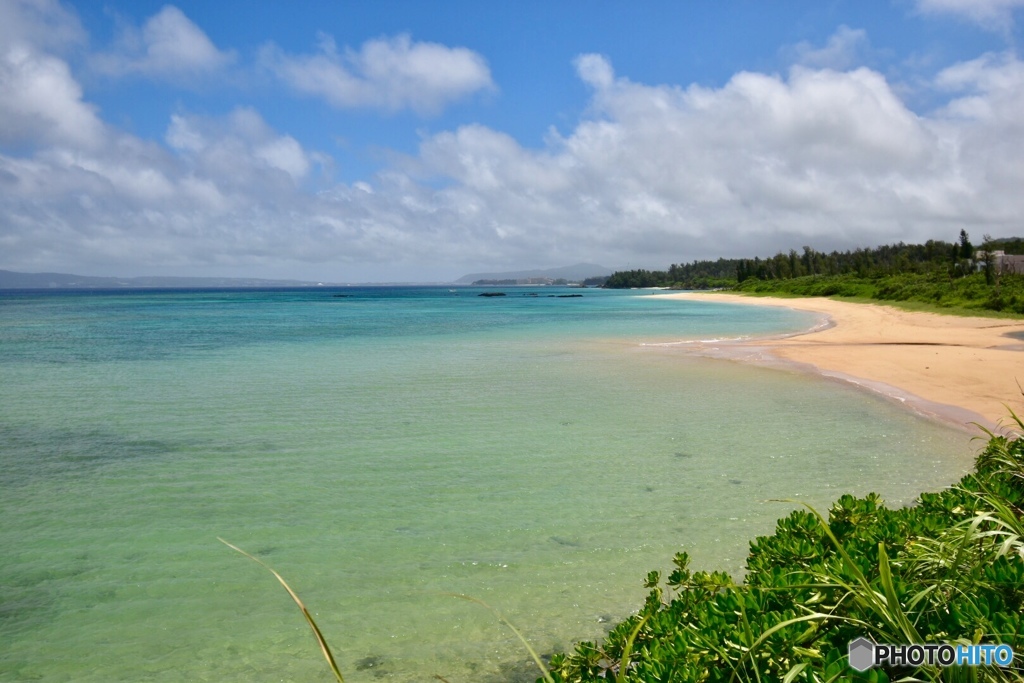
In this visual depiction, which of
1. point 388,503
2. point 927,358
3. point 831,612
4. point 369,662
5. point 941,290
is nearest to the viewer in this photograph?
point 831,612

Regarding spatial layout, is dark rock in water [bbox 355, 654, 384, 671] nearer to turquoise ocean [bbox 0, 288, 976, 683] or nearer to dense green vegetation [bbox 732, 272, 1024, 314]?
turquoise ocean [bbox 0, 288, 976, 683]

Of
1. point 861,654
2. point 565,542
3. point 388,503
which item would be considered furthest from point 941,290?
point 861,654

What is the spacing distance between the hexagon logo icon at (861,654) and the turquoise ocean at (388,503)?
2306 millimetres

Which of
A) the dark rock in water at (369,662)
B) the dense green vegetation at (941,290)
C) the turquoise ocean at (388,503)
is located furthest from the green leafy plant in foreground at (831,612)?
the dense green vegetation at (941,290)

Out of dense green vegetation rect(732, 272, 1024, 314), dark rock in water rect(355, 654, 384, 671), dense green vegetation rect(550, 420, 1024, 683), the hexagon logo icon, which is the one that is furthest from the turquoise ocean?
dense green vegetation rect(732, 272, 1024, 314)

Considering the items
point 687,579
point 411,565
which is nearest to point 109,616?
point 411,565

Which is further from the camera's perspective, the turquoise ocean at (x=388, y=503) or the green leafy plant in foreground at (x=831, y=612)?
the turquoise ocean at (x=388, y=503)

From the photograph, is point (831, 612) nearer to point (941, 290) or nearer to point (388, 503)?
point (388, 503)

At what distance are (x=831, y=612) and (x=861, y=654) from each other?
293 mm

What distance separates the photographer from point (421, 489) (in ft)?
24.9

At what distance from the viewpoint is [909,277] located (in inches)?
2405

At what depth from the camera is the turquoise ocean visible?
4.56 meters

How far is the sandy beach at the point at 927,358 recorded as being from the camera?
12180mm

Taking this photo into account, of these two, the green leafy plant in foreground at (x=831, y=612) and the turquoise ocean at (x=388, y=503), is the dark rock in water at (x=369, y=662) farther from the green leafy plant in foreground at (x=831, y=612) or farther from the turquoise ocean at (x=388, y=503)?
the green leafy plant in foreground at (x=831, y=612)
